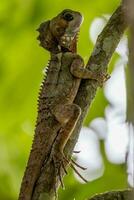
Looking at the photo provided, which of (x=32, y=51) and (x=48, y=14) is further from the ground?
(x=48, y=14)

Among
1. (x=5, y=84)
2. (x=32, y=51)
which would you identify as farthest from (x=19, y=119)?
(x=32, y=51)

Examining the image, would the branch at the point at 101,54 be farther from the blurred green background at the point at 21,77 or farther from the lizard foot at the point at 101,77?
the blurred green background at the point at 21,77

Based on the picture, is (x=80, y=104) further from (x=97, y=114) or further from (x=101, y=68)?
(x=97, y=114)

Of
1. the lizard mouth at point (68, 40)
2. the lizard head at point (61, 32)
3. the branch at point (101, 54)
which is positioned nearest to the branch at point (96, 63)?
the branch at point (101, 54)

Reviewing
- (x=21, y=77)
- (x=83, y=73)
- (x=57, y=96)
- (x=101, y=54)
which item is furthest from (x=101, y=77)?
(x=21, y=77)

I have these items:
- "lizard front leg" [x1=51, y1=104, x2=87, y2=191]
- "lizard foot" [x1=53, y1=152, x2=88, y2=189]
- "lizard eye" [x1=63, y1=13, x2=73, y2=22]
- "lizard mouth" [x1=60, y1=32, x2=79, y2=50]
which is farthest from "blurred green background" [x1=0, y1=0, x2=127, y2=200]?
"lizard foot" [x1=53, y1=152, x2=88, y2=189]

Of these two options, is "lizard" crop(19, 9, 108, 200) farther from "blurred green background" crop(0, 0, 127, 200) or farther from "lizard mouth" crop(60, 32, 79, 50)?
"blurred green background" crop(0, 0, 127, 200)
